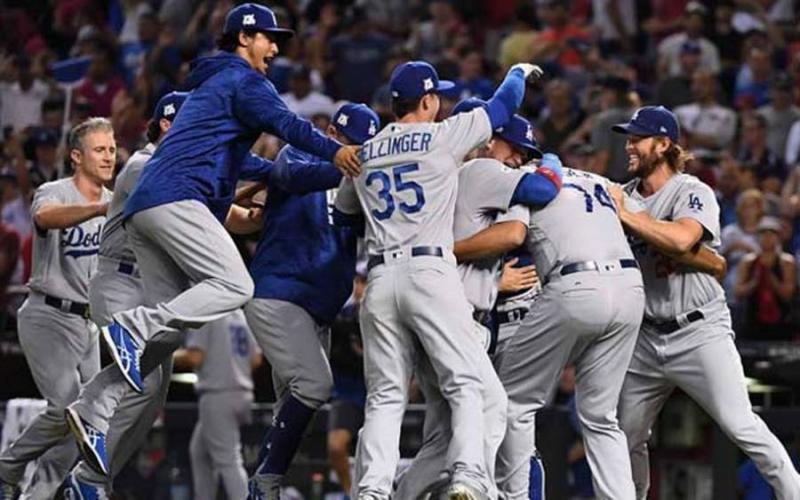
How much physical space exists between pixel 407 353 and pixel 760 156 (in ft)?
27.3

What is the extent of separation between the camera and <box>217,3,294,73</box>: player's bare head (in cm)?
1132

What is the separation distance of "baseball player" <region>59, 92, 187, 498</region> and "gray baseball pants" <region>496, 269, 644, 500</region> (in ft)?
6.81

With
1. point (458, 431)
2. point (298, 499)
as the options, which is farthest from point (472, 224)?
point (298, 499)

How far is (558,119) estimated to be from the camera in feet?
63.2

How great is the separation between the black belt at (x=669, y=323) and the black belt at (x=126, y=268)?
302cm

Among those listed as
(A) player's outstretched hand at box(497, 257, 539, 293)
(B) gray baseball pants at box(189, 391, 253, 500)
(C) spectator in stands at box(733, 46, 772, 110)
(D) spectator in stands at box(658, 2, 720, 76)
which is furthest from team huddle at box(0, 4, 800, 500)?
(D) spectator in stands at box(658, 2, 720, 76)

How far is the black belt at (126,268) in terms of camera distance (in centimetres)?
1223

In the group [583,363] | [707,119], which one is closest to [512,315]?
[583,363]

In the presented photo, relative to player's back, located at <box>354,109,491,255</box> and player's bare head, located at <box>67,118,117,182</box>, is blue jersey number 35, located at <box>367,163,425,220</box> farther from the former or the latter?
player's bare head, located at <box>67,118,117,182</box>

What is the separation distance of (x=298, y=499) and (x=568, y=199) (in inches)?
221

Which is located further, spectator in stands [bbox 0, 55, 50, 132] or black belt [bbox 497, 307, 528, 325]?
spectator in stands [bbox 0, 55, 50, 132]

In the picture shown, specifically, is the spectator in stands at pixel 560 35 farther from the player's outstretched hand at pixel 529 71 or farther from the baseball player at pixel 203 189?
the baseball player at pixel 203 189

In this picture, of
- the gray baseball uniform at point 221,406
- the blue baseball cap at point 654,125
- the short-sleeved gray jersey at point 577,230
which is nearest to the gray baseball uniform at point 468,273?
the short-sleeved gray jersey at point 577,230

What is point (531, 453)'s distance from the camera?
37.2ft
